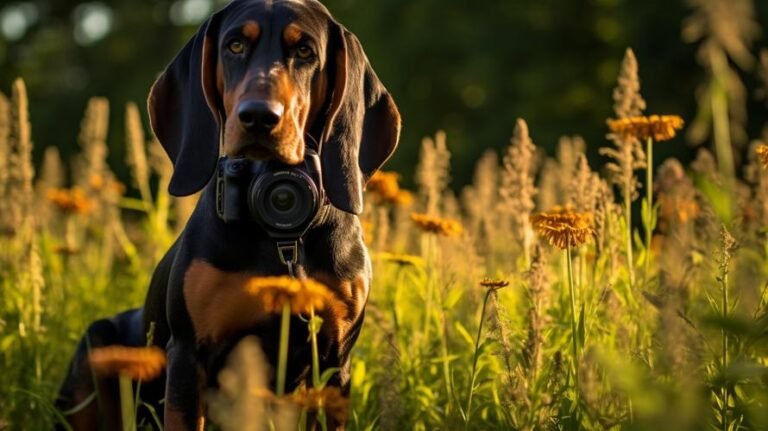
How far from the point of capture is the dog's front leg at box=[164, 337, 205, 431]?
3.55 m

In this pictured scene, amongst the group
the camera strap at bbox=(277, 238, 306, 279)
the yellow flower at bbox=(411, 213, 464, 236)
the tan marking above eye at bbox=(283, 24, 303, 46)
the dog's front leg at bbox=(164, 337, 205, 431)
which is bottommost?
the dog's front leg at bbox=(164, 337, 205, 431)

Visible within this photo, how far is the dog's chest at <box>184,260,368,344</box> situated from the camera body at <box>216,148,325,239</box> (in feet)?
0.62

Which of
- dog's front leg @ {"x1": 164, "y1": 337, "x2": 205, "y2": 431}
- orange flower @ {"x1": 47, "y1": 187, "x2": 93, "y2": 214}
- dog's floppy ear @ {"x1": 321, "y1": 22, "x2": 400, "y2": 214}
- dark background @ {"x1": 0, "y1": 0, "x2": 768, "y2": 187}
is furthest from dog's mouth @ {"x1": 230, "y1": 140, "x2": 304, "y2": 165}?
dark background @ {"x1": 0, "y1": 0, "x2": 768, "y2": 187}

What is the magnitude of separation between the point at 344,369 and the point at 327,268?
14.0 inches

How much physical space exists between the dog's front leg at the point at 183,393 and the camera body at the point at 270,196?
462mm

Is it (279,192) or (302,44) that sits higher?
(302,44)

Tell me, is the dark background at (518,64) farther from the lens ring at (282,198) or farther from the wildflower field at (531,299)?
the lens ring at (282,198)

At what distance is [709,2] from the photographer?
2119mm

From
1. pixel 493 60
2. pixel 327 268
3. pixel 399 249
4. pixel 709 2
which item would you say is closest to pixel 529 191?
pixel 327 268

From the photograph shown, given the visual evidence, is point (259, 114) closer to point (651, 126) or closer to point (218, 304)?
point (218, 304)

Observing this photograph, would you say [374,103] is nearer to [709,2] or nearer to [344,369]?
[344,369]

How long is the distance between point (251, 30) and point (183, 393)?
120cm

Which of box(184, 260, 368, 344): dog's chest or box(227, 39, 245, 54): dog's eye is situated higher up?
box(227, 39, 245, 54): dog's eye

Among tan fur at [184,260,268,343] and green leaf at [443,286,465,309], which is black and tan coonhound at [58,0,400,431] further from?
green leaf at [443,286,465,309]
